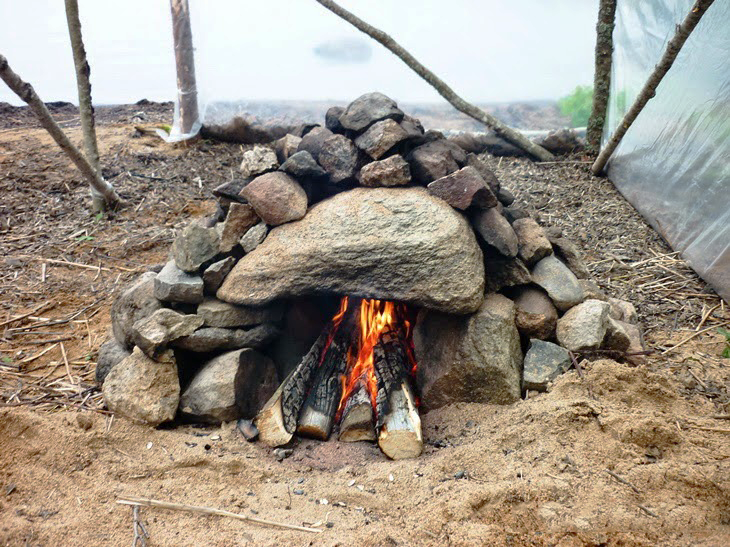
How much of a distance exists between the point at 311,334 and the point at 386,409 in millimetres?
852

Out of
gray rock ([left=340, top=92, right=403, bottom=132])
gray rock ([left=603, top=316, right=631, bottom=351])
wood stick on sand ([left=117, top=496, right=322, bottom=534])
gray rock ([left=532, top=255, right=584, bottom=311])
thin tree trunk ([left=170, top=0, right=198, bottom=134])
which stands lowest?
wood stick on sand ([left=117, top=496, right=322, bottom=534])

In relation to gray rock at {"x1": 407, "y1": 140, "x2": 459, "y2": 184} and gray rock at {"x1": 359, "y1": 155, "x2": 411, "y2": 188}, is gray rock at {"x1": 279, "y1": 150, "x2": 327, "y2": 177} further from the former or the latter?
gray rock at {"x1": 407, "y1": 140, "x2": 459, "y2": 184}

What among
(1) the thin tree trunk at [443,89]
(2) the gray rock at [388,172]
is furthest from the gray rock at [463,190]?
(1) the thin tree trunk at [443,89]

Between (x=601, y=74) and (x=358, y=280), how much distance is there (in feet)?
14.6

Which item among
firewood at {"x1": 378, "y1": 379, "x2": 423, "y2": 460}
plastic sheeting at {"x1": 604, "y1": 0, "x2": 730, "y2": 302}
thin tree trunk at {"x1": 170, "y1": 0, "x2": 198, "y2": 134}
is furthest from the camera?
thin tree trunk at {"x1": 170, "y1": 0, "x2": 198, "y2": 134}

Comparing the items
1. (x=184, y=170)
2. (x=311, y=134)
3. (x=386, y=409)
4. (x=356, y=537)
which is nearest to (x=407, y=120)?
(x=311, y=134)

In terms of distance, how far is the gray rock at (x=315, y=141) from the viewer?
318cm

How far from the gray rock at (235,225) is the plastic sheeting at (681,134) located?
325cm

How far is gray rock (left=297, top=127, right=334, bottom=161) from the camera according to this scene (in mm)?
3178

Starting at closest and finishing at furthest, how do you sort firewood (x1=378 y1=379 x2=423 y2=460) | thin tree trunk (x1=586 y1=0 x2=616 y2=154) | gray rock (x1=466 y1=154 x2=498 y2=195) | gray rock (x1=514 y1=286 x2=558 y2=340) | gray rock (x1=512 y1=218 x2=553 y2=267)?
firewood (x1=378 y1=379 x2=423 y2=460) → gray rock (x1=514 y1=286 x2=558 y2=340) → gray rock (x1=512 y1=218 x2=553 y2=267) → gray rock (x1=466 y1=154 x2=498 y2=195) → thin tree trunk (x1=586 y1=0 x2=616 y2=154)

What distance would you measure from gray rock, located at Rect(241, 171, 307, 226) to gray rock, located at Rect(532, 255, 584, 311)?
4.59 feet

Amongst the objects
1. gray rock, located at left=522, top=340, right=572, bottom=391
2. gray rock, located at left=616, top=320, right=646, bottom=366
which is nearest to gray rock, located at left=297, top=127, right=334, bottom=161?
gray rock, located at left=522, top=340, right=572, bottom=391

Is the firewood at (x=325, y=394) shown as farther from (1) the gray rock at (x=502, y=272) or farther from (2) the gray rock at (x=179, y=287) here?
(1) the gray rock at (x=502, y=272)

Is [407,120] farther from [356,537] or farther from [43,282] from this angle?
[43,282]
